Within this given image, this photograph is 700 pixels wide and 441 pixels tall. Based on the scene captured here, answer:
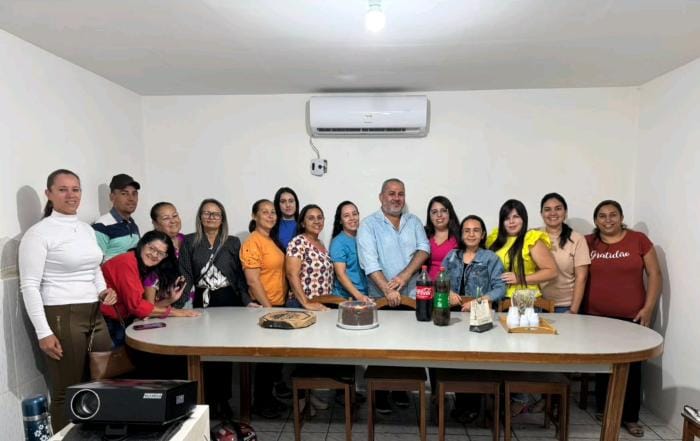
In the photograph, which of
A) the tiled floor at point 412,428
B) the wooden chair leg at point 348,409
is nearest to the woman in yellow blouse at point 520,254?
the tiled floor at point 412,428

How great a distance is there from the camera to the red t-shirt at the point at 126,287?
2.38 metres

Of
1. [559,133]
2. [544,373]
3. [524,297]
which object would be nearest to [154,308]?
[524,297]

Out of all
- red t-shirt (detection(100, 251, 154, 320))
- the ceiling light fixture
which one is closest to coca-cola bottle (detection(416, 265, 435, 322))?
the ceiling light fixture

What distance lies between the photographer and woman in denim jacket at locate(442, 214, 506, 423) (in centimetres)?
265

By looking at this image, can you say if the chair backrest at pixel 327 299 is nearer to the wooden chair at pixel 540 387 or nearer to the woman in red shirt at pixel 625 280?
the wooden chair at pixel 540 387

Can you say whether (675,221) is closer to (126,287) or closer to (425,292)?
(425,292)

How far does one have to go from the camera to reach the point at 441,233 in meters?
3.08

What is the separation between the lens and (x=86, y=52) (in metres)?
2.64

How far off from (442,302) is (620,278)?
1.42 meters

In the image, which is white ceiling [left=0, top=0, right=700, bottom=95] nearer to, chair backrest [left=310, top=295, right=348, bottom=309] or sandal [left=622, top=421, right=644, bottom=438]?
chair backrest [left=310, top=295, right=348, bottom=309]

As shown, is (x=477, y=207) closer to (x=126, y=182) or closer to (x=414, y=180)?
(x=414, y=180)

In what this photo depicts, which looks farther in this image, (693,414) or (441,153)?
(441,153)

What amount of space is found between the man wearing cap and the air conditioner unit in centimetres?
145

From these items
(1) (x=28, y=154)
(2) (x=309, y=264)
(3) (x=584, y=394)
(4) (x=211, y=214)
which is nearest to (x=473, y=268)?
(2) (x=309, y=264)
